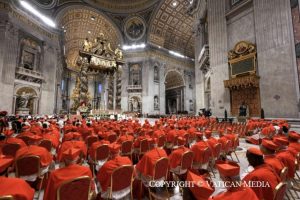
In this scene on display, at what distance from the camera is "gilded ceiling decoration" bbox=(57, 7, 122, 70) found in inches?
1006

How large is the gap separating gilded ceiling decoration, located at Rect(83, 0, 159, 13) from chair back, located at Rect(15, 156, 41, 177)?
29749mm

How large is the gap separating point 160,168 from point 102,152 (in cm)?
161

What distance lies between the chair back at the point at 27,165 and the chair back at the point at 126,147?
6.28 feet

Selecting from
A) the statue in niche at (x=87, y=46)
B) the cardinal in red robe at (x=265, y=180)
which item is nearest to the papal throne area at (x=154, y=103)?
the cardinal in red robe at (x=265, y=180)

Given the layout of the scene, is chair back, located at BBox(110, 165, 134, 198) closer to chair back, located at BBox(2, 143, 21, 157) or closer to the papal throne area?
the papal throne area

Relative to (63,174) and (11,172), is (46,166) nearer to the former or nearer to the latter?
(11,172)

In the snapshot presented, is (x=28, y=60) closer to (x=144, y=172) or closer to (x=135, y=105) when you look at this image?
(x=135, y=105)

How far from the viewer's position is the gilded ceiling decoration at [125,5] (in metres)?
27.5

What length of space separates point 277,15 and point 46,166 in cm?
1516

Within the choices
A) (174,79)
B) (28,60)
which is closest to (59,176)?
(28,60)

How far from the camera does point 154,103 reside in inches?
1153

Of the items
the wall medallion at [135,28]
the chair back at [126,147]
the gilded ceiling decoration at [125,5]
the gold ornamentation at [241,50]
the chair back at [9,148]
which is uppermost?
the gilded ceiling decoration at [125,5]

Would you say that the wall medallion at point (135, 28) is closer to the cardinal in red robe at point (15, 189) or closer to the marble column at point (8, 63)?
the marble column at point (8, 63)

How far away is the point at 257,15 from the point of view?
12.5m
